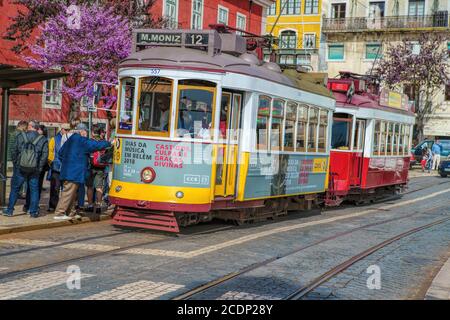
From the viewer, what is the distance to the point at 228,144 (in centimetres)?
1180

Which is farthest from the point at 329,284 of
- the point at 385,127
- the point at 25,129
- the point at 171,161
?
the point at 385,127

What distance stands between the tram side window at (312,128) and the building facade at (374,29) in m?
38.6

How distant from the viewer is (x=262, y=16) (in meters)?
41.9

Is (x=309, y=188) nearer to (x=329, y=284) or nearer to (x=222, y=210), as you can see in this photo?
(x=222, y=210)

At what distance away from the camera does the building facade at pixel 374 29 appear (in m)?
53.5

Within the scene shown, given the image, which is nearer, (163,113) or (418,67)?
(163,113)

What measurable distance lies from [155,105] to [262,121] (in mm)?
2159

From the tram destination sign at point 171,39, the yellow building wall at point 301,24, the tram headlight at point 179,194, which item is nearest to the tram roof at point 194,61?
the tram destination sign at point 171,39

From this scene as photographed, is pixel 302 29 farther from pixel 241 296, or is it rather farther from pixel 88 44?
pixel 241 296

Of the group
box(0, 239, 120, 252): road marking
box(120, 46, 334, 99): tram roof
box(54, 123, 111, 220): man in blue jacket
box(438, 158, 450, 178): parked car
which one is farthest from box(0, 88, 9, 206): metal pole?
box(438, 158, 450, 178): parked car

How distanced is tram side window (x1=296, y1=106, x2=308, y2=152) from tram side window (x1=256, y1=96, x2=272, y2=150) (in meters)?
1.66

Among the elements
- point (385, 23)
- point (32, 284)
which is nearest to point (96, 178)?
point (32, 284)

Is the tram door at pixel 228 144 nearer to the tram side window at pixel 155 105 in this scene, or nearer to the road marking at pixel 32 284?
the tram side window at pixel 155 105

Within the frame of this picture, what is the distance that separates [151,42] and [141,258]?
4.41 m
